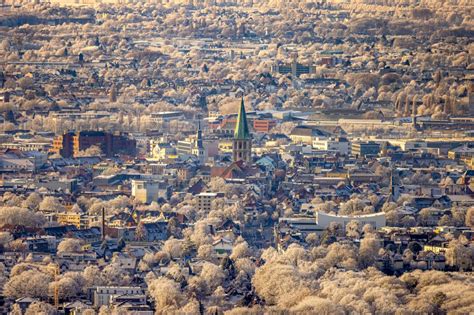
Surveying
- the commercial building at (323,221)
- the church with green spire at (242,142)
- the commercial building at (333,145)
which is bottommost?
the commercial building at (333,145)

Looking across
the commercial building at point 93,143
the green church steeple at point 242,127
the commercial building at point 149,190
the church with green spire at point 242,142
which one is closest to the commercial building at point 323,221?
the commercial building at point 149,190

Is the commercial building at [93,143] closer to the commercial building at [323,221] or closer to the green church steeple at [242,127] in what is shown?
the green church steeple at [242,127]

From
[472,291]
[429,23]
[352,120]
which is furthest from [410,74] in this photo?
[472,291]

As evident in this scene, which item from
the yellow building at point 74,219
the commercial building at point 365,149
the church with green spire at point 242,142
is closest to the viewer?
the yellow building at point 74,219

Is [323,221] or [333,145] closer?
[323,221]

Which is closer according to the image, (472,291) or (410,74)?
(472,291)

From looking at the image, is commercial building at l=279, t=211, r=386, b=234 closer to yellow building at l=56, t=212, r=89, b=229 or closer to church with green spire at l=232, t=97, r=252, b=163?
yellow building at l=56, t=212, r=89, b=229

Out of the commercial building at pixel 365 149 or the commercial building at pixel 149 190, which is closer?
the commercial building at pixel 149 190

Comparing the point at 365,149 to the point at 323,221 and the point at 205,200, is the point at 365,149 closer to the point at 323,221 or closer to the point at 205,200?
the point at 205,200

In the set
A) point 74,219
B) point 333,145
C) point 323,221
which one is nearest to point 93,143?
point 333,145

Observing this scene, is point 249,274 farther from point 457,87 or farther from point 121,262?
point 457,87

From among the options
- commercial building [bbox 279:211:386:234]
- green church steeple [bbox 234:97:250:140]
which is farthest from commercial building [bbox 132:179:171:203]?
green church steeple [bbox 234:97:250:140]
